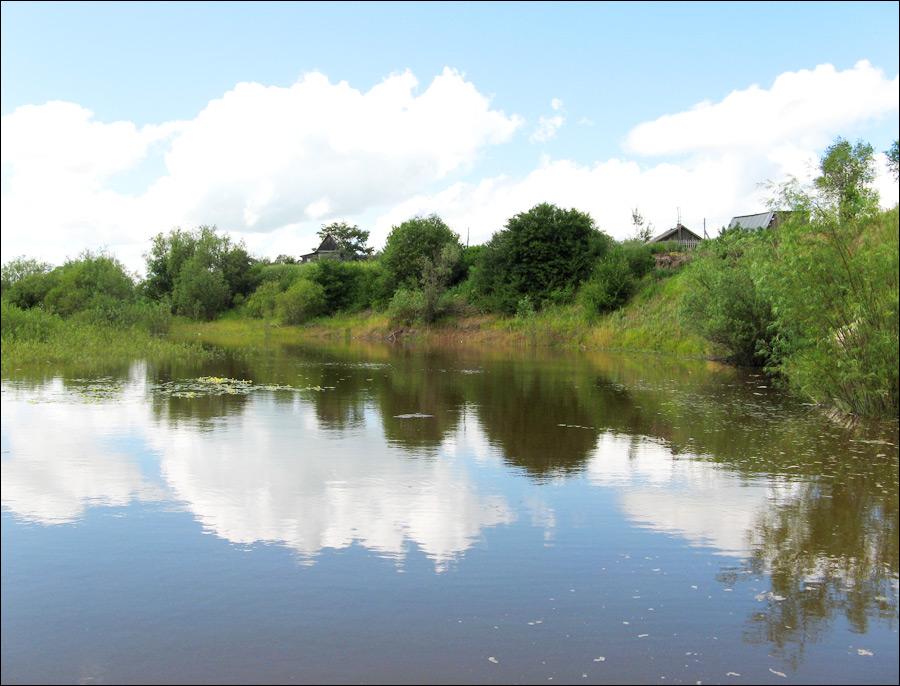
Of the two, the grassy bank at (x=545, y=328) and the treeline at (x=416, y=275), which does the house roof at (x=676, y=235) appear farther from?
→ the grassy bank at (x=545, y=328)

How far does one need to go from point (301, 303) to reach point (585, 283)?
25.8 metres

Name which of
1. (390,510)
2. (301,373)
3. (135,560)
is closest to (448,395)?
(301,373)

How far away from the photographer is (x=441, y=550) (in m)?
6.90

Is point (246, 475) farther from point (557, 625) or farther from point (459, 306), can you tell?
point (459, 306)

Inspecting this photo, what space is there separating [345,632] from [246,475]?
486 centimetres

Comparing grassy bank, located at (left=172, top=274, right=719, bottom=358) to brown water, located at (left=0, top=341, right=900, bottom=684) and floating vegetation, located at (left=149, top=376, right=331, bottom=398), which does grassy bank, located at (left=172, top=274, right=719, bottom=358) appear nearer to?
floating vegetation, located at (left=149, top=376, right=331, bottom=398)

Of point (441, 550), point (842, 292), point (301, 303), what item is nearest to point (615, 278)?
point (301, 303)

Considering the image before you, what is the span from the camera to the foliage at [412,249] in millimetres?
59000

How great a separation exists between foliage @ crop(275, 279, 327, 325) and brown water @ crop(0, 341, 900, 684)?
4810 cm

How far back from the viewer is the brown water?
4859mm

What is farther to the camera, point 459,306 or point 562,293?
point 459,306

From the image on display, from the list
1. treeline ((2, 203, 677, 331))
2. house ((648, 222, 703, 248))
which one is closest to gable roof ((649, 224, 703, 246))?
house ((648, 222, 703, 248))

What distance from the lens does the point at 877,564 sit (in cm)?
661

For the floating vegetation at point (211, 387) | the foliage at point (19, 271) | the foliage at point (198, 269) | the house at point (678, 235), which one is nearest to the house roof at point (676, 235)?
the house at point (678, 235)
